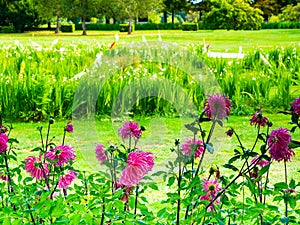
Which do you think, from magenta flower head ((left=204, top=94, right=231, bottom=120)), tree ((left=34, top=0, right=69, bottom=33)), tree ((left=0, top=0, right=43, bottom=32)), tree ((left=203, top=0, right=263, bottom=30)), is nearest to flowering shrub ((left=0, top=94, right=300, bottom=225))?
magenta flower head ((left=204, top=94, right=231, bottom=120))

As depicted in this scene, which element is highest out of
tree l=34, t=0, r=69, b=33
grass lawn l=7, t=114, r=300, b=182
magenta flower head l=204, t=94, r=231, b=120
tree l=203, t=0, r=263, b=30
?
tree l=34, t=0, r=69, b=33

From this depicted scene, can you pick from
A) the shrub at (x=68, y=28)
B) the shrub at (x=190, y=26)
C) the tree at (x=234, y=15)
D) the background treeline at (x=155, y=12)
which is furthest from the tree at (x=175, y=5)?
the tree at (x=234, y=15)

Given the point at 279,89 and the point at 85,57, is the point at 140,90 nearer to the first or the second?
the point at 279,89

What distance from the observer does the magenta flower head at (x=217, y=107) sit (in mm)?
1150

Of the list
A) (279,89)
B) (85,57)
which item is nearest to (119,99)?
(279,89)

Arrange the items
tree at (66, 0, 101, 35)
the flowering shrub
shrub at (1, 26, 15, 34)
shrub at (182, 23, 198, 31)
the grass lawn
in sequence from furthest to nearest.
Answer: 1. shrub at (1, 26, 15, 34)
2. tree at (66, 0, 101, 35)
3. shrub at (182, 23, 198, 31)
4. the grass lawn
5. the flowering shrub

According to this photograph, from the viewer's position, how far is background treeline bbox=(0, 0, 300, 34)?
12.0 m

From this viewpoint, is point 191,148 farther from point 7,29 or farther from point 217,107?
point 7,29

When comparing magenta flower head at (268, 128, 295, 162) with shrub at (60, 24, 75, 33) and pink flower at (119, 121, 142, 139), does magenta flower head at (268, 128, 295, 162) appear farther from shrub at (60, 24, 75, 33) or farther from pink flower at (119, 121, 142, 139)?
shrub at (60, 24, 75, 33)

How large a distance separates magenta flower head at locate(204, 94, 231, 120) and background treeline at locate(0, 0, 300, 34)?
35.4ft

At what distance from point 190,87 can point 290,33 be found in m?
9.73

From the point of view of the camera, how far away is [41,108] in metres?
3.89

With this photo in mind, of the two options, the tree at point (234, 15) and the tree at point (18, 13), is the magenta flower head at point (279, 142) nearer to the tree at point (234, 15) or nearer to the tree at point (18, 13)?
the tree at point (234, 15)

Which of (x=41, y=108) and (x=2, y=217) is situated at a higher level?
(x=2, y=217)
